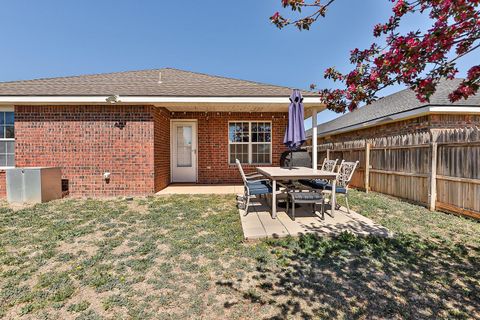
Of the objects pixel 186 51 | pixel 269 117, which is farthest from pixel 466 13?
pixel 186 51

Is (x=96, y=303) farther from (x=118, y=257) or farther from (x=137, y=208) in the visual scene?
(x=137, y=208)

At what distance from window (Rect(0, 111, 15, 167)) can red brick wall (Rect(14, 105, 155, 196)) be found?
1.21 feet

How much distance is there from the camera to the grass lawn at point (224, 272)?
223 centimetres

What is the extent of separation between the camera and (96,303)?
7.59ft

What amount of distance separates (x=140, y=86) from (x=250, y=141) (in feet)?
14.8

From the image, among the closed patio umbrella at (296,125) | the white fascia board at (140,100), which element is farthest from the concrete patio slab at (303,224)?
the white fascia board at (140,100)

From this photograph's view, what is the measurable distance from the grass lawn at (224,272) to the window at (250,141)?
17.1 feet

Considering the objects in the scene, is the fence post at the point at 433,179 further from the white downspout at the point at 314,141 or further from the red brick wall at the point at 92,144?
the red brick wall at the point at 92,144

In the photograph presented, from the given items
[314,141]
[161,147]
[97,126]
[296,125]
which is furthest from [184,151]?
[296,125]

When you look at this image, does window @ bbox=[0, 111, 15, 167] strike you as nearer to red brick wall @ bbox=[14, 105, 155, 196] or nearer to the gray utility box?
red brick wall @ bbox=[14, 105, 155, 196]

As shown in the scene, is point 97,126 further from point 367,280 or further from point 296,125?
point 367,280

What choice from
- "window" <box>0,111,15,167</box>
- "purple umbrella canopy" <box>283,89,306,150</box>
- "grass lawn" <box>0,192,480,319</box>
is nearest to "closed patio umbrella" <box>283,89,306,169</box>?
"purple umbrella canopy" <box>283,89,306,150</box>

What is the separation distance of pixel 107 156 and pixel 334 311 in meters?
7.46

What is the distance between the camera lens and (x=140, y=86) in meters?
8.00
